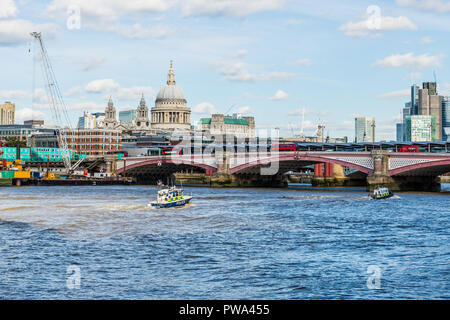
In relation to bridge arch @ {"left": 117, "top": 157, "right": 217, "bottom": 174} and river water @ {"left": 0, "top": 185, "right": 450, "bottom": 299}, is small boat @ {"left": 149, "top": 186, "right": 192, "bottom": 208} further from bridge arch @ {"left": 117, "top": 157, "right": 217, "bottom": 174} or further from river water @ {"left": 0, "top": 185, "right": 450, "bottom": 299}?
bridge arch @ {"left": 117, "top": 157, "right": 217, "bottom": 174}

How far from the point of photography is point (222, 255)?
3462 centimetres

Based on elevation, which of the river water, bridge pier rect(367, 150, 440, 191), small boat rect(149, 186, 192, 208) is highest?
bridge pier rect(367, 150, 440, 191)

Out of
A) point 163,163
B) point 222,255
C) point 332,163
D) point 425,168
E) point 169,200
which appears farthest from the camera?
point 163,163

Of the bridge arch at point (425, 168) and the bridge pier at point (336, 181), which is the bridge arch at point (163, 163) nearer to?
the bridge pier at point (336, 181)

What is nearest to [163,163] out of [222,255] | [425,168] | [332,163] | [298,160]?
[298,160]

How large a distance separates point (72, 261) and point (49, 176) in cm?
11448

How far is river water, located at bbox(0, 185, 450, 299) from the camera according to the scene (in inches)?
1039

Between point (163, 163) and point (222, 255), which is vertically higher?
point (163, 163)

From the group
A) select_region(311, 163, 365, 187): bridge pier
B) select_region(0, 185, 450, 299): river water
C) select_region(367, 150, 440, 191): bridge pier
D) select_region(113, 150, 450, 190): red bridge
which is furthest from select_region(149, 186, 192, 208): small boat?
select_region(311, 163, 365, 187): bridge pier

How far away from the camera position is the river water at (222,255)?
26391mm

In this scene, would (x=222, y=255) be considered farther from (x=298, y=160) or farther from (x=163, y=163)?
(x=163, y=163)

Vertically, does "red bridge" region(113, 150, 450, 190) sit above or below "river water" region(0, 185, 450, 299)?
above
